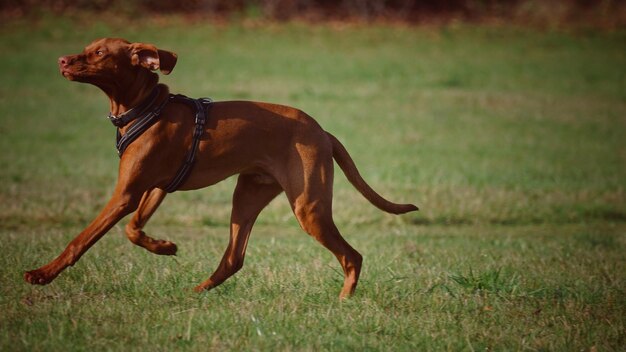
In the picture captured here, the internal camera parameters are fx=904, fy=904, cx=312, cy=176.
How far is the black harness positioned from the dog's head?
208 millimetres

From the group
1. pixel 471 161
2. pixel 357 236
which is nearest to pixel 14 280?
pixel 357 236

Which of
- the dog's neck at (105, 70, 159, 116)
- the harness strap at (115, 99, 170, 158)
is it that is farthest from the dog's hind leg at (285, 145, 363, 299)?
the dog's neck at (105, 70, 159, 116)

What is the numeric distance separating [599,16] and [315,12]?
9.97m

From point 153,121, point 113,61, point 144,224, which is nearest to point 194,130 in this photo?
point 153,121

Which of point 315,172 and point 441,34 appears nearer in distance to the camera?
point 315,172

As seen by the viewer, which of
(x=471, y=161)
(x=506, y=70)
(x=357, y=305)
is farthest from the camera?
(x=506, y=70)

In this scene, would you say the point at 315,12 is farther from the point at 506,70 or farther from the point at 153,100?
the point at 153,100

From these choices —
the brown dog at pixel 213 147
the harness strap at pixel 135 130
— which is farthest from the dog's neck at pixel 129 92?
the harness strap at pixel 135 130

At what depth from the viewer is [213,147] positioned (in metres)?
6.23

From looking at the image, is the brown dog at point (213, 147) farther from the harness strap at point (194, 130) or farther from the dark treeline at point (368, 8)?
the dark treeline at point (368, 8)

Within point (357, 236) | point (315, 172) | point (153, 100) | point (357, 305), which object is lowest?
point (357, 236)

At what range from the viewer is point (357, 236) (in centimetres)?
1000

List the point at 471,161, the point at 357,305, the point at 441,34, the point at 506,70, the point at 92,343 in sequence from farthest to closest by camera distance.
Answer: the point at 441,34 → the point at 506,70 → the point at 471,161 → the point at 357,305 → the point at 92,343

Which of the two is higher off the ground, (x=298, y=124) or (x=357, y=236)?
(x=298, y=124)
